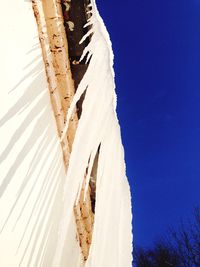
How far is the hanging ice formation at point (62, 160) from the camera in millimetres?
1055

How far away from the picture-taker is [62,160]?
2.51m

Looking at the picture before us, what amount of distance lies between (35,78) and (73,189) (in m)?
1.09

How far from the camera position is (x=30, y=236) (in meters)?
1.75

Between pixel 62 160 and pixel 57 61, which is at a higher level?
pixel 57 61

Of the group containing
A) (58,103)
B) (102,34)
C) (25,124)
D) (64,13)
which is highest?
(64,13)

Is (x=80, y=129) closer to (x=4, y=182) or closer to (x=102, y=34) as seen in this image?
(x=102, y=34)

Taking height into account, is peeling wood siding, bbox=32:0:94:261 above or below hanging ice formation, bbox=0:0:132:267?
above

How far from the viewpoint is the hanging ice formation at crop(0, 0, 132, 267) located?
3.46 feet

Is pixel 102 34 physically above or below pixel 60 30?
below

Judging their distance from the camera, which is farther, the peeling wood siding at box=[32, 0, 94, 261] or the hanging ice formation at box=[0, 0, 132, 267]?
the peeling wood siding at box=[32, 0, 94, 261]

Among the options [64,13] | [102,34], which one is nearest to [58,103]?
[64,13]

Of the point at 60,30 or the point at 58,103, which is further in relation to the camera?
the point at 58,103

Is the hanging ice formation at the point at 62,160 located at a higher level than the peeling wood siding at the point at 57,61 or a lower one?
lower

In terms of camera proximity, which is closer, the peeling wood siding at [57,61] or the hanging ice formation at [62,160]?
the hanging ice formation at [62,160]
